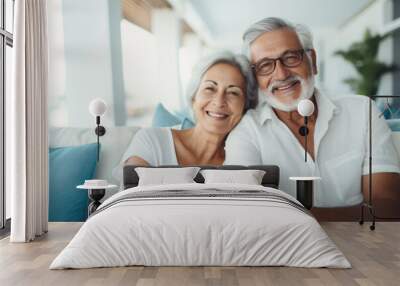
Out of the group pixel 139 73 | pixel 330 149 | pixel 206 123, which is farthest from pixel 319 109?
pixel 139 73

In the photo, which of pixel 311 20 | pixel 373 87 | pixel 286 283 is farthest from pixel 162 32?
pixel 286 283

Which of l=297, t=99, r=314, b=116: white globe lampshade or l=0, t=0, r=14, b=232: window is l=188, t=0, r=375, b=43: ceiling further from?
l=0, t=0, r=14, b=232: window

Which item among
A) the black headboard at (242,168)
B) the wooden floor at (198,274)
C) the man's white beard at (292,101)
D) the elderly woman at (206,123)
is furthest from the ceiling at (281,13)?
the wooden floor at (198,274)

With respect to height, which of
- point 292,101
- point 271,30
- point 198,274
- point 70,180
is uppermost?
point 271,30

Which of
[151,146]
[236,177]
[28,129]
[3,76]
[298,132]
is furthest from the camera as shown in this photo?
[151,146]

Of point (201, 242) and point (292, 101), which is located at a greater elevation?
point (292, 101)

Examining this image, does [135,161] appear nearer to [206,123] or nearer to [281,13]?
[206,123]

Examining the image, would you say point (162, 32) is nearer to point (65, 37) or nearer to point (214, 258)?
point (65, 37)

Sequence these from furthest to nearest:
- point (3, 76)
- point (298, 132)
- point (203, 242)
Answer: point (298, 132) < point (3, 76) < point (203, 242)

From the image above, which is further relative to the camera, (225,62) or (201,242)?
(225,62)

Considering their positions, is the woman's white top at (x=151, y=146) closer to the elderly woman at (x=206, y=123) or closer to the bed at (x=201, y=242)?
the elderly woman at (x=206, y=123)

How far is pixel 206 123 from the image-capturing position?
744 centimetres

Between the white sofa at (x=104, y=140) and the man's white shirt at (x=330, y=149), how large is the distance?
51.6 inches

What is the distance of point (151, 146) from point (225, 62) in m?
1.41
